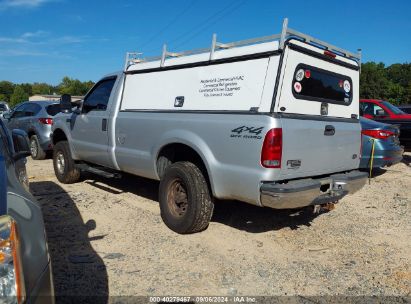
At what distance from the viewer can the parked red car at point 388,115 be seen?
10.3m

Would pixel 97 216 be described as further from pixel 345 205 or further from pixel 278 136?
pixel 345 205

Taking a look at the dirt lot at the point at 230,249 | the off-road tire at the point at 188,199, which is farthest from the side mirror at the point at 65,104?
the off-road tire at the point at 188,199

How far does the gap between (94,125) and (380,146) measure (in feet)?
18.6

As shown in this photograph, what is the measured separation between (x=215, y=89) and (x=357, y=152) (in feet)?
6.84

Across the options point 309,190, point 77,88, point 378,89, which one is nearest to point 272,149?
point 309,190

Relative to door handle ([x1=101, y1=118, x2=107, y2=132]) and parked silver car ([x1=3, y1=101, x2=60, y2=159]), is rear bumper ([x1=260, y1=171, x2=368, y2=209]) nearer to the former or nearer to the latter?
door handle ([x1=101, y1=118, x2=107, y2=132])

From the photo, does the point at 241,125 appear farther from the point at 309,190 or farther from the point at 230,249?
the point at 230,249

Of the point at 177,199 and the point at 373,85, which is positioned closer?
the point at 177,199

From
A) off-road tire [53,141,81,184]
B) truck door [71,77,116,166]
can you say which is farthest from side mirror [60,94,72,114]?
off-road tire [53,141,81,184]

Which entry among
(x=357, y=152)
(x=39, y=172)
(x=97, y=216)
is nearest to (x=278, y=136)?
(x=357, y=152)

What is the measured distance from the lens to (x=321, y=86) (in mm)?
4746

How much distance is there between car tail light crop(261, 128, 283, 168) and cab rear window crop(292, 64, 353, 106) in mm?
677

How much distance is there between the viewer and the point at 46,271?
2006mm

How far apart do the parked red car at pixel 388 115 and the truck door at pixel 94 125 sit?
7119 mm
